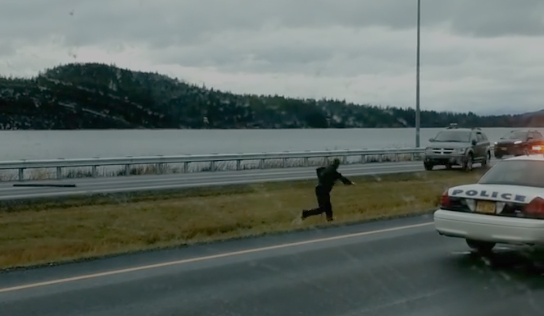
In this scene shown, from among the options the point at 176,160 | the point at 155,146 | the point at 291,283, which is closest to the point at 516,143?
the point at 176,160

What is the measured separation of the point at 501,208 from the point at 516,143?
3692 centimetres

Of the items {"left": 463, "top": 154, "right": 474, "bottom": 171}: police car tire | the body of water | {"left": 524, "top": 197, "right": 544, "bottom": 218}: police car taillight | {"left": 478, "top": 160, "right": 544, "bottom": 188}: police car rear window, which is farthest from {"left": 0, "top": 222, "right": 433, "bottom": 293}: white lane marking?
the body of water

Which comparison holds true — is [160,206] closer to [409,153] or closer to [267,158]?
[267,158]

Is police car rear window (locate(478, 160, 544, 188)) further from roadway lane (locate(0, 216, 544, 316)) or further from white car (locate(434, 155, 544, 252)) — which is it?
roadway lane (locate(0, 216, 544, 316))

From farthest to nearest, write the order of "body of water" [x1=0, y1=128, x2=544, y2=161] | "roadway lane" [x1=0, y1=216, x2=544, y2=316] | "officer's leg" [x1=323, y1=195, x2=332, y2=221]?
"body of water" [x1=0, y1=128, x2=544, y2=161] → "officer's leg" [x1=323, y1=195, x2=332, y2=221] → "roadway lane" [x1=0, y1=216, x2=544, y2=316]

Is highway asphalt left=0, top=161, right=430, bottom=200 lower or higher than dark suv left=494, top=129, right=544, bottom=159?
lower

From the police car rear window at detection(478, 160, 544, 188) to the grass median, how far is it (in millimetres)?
3962

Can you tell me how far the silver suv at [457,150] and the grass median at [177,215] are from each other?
8119mm

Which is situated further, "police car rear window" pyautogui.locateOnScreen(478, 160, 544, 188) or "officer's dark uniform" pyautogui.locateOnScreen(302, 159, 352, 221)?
"officer's dark uniform" pyautogui.locateOnScreen(302, 159, 352, 221)

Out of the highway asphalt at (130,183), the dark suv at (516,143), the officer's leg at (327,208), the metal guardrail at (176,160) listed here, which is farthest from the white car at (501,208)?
the dark suv at (516,143)

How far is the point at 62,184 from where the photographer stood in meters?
25.0

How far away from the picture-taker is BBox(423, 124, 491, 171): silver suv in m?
34.8

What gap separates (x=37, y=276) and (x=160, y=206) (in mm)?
10619

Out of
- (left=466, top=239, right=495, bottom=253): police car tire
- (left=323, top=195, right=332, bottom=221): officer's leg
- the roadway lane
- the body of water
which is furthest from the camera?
the body of water
